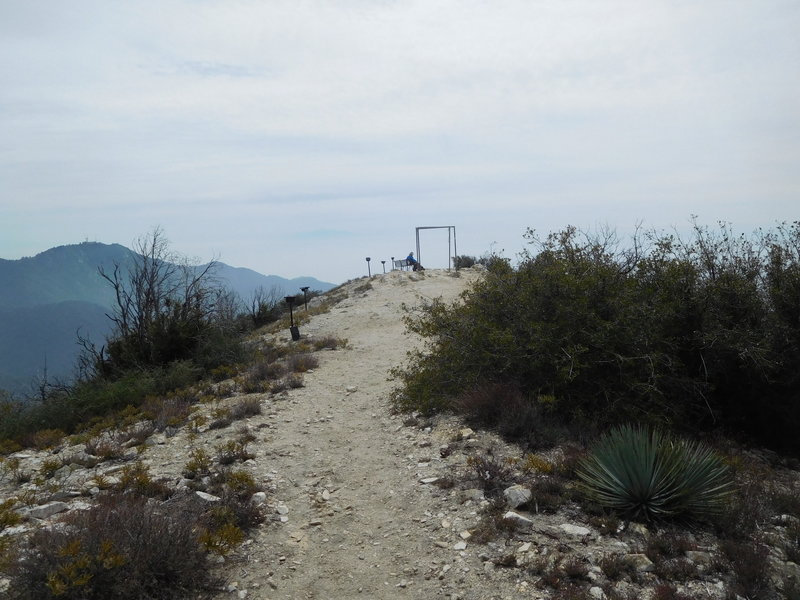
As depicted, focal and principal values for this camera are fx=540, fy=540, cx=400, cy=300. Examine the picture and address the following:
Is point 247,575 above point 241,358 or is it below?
below

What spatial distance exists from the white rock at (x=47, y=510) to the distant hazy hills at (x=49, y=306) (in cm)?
943

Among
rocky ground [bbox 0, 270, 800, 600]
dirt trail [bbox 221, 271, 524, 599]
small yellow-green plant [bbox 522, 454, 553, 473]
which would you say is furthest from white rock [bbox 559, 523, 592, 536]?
small yellow-green plant [bbox 522, 454, 553, 473]

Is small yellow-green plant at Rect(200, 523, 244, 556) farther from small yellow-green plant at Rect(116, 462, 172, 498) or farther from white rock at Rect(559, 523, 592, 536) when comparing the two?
white rock at Rect(559, 523, 592, 536)

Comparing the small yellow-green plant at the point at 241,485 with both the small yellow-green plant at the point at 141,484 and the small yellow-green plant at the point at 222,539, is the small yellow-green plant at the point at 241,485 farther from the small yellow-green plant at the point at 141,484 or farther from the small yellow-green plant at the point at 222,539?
the small yellow-green plant at the point at 222,539

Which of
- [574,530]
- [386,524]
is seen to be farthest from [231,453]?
[574,530]

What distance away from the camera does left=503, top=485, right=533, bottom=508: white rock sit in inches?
215

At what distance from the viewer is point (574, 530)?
16.4ft

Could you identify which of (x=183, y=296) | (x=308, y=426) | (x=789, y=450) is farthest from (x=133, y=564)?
(x=183, y=296)

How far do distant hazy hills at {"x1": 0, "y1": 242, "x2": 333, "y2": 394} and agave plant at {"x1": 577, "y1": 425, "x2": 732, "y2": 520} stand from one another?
45.6 feet

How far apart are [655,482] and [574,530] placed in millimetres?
1024

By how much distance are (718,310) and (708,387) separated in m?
1.56

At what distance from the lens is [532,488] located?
5691 mm

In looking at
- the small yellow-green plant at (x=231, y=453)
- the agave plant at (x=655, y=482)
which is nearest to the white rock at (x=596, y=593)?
the agave plant at (x=655, y=482)

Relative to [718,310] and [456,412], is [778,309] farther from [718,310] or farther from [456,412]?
[456,412]
